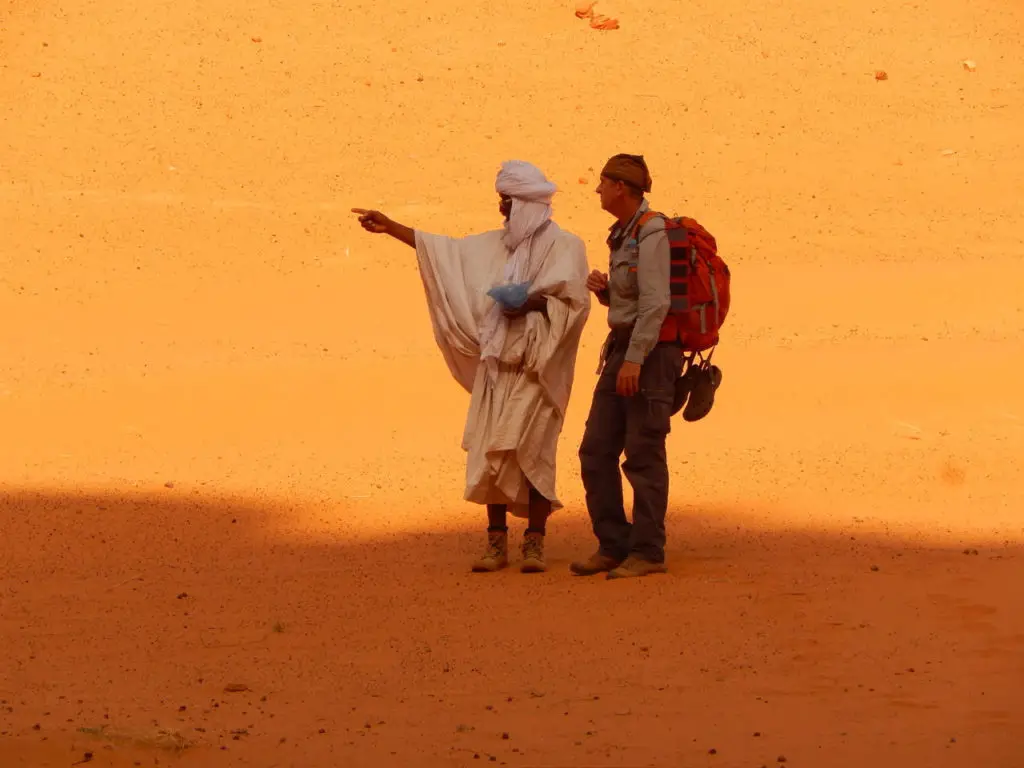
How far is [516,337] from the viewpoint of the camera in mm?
7812

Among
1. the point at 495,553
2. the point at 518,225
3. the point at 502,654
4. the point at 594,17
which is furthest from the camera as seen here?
the point at 594,17

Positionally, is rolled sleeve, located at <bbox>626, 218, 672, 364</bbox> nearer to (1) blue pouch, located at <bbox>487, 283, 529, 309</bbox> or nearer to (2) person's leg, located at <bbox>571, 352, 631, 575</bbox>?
(2) person's leg, located at <bbox>571, 352, 631, 575</bbox>

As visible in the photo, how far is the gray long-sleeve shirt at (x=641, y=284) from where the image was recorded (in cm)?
728

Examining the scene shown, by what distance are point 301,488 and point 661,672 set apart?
181 inches

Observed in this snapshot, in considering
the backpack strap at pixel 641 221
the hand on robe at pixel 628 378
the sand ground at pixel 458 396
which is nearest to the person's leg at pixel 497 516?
the sand ground at pixel 458 396

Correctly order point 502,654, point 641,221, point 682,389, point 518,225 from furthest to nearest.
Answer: point 518,225 < point 682,389 < point 641,221 < point 502,654

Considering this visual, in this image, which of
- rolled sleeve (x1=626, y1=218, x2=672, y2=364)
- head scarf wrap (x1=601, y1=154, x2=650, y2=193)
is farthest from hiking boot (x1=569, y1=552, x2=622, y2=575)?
head scarf wrap (x1=601, y1=154, x2=650, y2=193)

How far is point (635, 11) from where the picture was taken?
25.8 meters

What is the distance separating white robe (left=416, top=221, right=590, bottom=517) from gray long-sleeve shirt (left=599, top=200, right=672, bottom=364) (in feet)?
0.82

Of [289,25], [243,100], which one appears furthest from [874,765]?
[289,25]

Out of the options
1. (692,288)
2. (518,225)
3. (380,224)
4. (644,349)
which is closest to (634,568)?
(644,349)

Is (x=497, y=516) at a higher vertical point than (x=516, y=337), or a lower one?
lower

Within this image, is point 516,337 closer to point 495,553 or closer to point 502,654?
point 495,553

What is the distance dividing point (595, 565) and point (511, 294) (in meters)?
1.26
